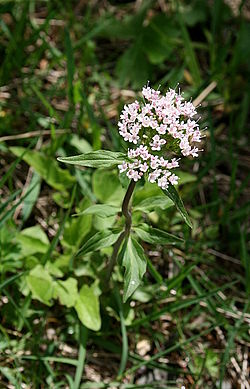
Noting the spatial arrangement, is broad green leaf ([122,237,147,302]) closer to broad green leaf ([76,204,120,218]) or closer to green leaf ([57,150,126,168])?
broad green leaf ([76,204,120,218])

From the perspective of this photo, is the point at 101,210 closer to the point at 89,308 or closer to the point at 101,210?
the point at 101,210

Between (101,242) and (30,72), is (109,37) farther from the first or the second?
(101,242)

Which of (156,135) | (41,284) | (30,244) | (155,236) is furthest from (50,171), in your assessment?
(156,135)

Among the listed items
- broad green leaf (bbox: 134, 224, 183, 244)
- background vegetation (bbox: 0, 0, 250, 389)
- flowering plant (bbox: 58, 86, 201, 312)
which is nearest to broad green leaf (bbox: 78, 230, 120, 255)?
flowering plant (bbox: 58, 86, 201, 312)

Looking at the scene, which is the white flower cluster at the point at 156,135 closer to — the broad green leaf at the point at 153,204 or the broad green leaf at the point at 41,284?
the broad green leaf at the point at 153,204

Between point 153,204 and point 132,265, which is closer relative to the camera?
point 132,265

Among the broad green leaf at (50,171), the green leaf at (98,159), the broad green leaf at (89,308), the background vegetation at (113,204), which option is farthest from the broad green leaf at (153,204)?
the broad green leaf at (50,171)
